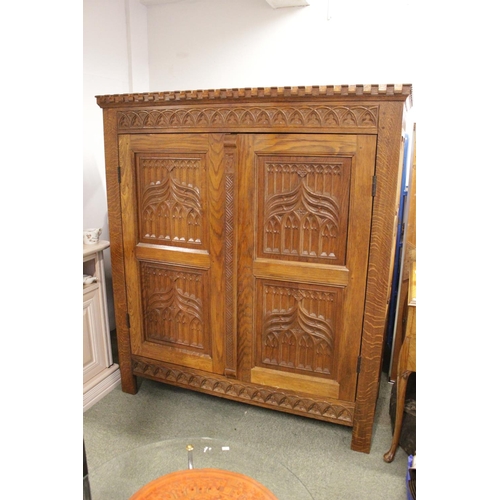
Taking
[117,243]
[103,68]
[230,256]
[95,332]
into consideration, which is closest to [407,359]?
[230,256]

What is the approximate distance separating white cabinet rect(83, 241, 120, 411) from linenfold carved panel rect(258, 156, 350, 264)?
0.97 meters

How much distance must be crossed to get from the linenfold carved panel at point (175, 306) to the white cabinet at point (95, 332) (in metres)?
0.29

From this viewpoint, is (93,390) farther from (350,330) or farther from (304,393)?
(350,330)

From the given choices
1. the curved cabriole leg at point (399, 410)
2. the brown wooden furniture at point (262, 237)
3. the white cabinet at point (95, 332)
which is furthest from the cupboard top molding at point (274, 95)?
the curved cabriole leg at point (399, 410)

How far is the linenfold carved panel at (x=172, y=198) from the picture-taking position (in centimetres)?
180

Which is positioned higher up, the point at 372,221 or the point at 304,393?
the point at 372,221

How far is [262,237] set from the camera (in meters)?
1.74

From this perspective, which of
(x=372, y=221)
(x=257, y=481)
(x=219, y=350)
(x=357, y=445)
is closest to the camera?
(x=257, y=481)

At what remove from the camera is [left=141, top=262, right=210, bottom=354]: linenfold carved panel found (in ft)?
6.34

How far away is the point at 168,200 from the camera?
1865 mm

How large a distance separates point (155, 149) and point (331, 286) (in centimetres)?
100

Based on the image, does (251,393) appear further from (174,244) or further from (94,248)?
(94,248)

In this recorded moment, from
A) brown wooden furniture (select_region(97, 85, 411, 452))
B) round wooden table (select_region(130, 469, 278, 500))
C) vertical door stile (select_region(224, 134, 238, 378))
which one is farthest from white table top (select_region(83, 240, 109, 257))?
round wooden table (select_region(130, 469, 278, 500))
